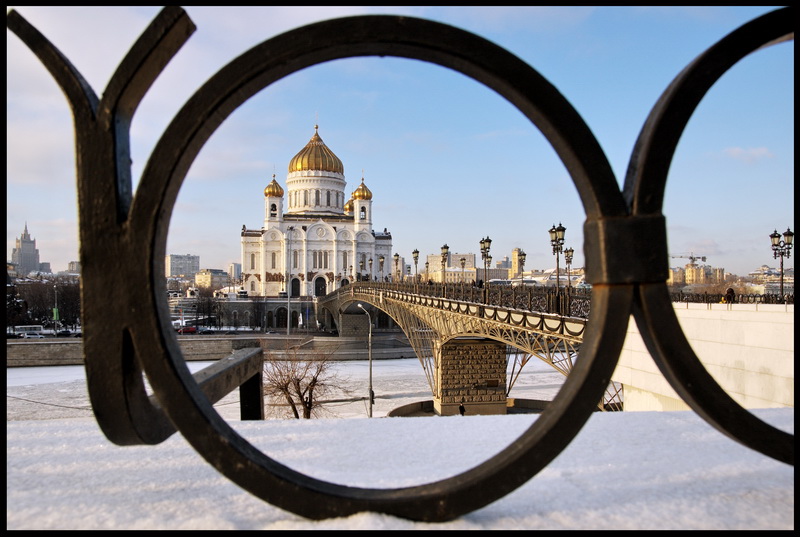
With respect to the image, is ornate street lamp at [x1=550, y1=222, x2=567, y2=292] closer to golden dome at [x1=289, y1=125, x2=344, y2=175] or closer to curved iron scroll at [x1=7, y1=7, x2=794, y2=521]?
curved iron scroll at [x1=7, y1=7, x2=794, y2=521]

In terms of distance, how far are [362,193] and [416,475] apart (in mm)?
60516

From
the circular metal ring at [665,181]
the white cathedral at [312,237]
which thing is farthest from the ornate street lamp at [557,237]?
the white cathedral at [312,237]

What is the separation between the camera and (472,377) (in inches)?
818

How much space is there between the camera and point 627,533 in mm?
1638

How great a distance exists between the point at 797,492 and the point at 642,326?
757mm

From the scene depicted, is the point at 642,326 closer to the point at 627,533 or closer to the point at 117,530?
the point at 627,533

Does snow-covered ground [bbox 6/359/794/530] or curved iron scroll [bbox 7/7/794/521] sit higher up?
curved iron scroll [bbox 7/7/794/521]

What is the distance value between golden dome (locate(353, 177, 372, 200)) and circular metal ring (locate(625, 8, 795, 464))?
2396 inches

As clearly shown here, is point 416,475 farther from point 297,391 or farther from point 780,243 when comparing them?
point 780,243

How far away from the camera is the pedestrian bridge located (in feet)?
35.0

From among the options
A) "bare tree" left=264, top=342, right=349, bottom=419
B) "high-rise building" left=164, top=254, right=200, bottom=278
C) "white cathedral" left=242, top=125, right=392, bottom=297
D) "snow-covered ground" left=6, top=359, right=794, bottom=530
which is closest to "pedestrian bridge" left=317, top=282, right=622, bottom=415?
"bare tree" left=264, top=342, right=349, bottom=419

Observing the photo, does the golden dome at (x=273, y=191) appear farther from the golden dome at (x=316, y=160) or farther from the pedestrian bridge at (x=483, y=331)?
the pedestrian bridge at (x=483, y=331)

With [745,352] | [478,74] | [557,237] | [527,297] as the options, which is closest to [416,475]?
[478,74]

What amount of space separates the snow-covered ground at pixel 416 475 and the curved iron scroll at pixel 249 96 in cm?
22
